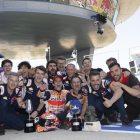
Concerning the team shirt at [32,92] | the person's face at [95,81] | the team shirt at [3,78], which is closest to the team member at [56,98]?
the team shirt at [32,92]

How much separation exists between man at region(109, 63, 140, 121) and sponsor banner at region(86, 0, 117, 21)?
1515 cm

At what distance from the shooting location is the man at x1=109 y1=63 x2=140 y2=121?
3.96m

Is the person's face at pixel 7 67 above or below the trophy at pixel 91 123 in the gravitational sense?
above

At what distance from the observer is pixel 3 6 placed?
1549 cm

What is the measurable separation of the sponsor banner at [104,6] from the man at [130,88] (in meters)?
15.2

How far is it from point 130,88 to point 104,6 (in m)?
17.3

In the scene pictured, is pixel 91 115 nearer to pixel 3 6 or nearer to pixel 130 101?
pixel 130 101

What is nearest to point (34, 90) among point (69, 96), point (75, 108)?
point (69, 96)

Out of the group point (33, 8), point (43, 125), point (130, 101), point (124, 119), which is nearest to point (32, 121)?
point (43, 125)

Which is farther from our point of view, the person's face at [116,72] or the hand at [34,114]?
the person's face at [116,72]

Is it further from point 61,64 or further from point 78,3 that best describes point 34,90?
point 78,3

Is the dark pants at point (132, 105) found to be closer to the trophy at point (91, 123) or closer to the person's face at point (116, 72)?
the person's face at point (116, 72)

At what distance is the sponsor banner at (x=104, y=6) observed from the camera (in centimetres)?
1817

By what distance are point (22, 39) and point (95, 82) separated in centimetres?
2013
